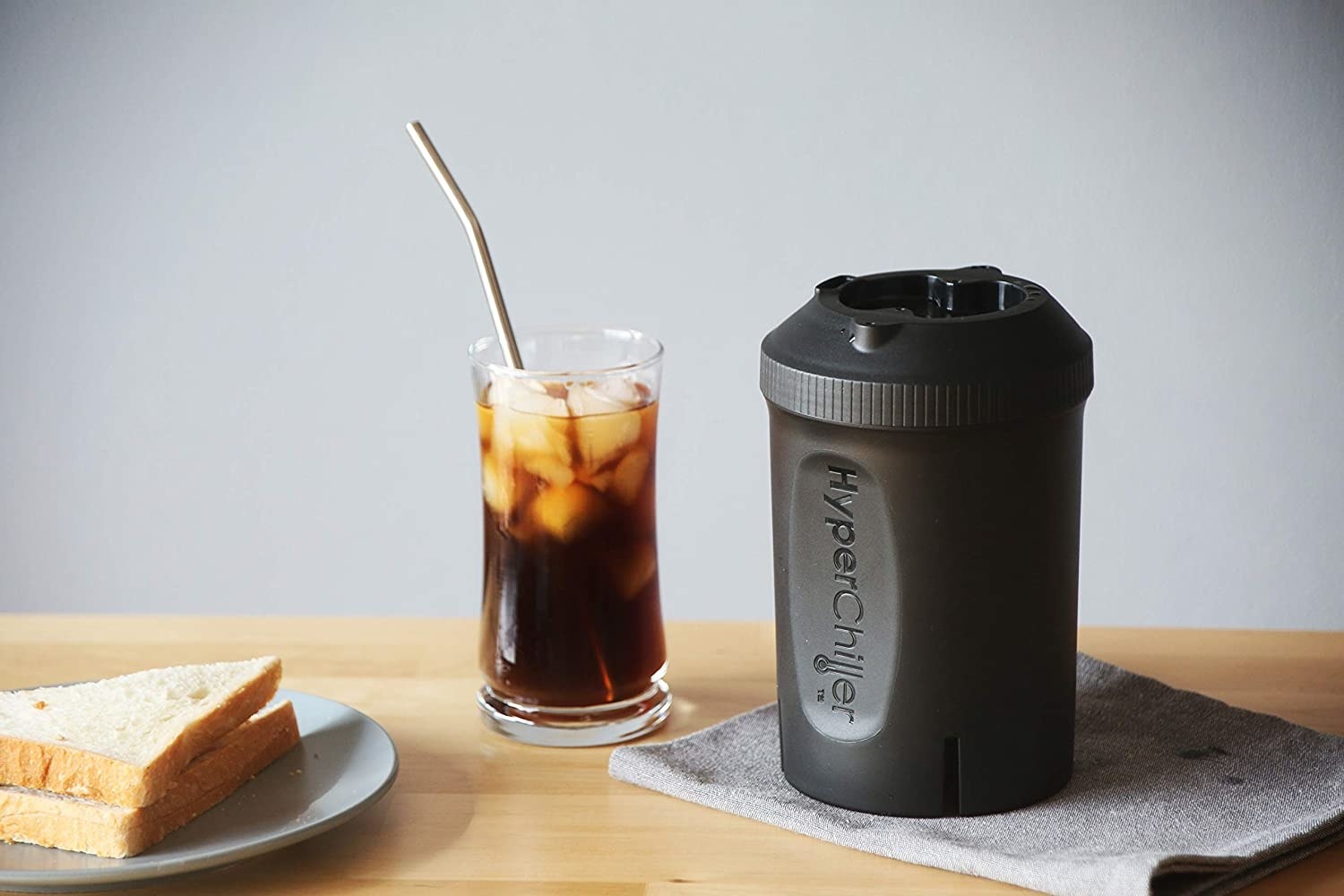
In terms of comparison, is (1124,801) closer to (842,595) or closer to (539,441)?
(842,595)

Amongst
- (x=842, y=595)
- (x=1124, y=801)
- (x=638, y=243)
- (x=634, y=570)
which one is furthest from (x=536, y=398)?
(x=638, y=243)

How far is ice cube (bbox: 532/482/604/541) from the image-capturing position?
967 mm

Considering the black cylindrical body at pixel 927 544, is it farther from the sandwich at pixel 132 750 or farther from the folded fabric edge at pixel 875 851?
the sandwich at pixel 132 750

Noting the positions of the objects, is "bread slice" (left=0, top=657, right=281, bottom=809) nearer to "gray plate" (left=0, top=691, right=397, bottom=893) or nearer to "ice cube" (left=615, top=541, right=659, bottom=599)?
"gray plate" (left=0, top=691, right=397, bottom=893)

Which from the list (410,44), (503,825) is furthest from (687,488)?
(503,825)

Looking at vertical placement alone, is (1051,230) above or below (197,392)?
above

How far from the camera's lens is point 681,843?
0.86 metres

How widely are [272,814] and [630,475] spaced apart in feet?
0.95

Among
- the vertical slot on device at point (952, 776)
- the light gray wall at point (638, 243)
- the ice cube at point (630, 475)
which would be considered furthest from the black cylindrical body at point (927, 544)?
the light gray wall at point (638, 243)

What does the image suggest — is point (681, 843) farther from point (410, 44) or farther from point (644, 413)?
point (410, 44)

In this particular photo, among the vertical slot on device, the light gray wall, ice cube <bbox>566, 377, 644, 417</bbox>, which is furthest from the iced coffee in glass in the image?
the light gray wall

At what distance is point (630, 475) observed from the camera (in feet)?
3.23

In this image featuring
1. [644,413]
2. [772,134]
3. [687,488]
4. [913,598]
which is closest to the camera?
[913,598]

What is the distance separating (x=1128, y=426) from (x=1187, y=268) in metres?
0.23
